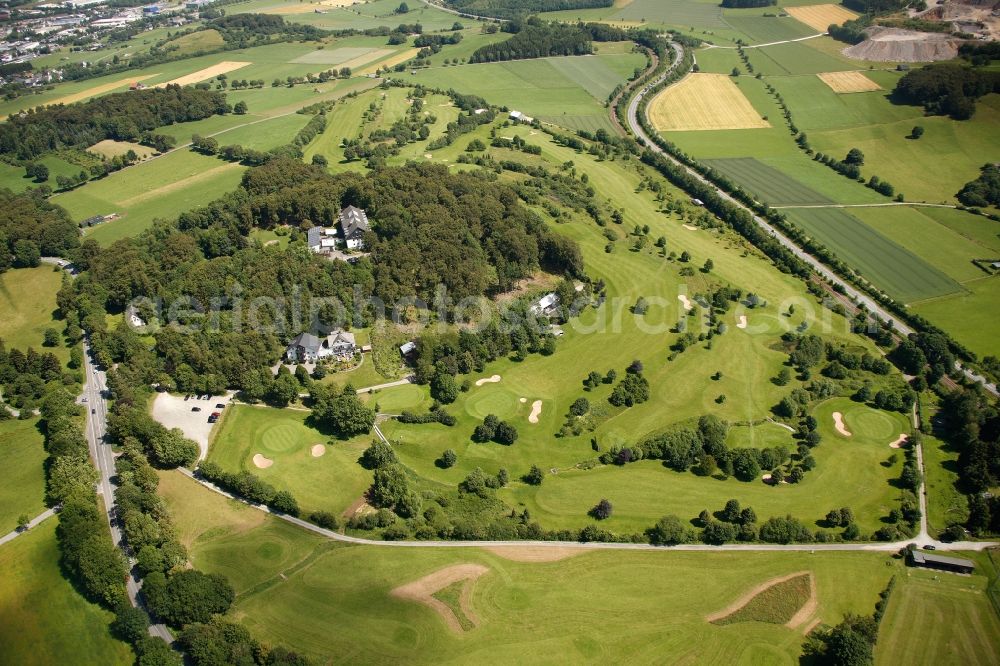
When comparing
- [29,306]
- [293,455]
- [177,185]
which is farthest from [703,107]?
[29,306]

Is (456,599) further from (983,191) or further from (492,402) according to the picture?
(983,191)

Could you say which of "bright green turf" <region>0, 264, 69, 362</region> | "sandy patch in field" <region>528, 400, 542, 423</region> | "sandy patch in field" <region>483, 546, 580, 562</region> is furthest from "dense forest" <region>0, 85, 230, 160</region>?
"sandy patch in field" <region>483, 546, 580, 562</region>

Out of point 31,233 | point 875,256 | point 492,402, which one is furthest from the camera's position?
point 31,233

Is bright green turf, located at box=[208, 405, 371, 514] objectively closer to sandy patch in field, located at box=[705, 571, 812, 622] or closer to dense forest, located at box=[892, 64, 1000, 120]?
sandy patch in field, located at box=[705, 571, 812, 622]

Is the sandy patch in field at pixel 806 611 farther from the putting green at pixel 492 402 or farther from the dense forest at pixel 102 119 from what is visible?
the dense forest at pixel 102 119

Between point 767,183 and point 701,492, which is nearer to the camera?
point 701,492

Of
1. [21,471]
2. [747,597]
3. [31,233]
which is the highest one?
[31,233]

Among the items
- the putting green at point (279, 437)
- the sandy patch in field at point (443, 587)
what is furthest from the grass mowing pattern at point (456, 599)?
the putting green at point (279, 437)

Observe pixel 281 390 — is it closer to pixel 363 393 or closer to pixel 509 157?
pixel 363 393
